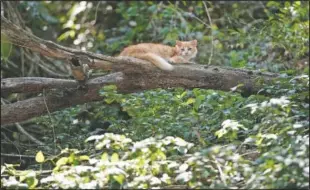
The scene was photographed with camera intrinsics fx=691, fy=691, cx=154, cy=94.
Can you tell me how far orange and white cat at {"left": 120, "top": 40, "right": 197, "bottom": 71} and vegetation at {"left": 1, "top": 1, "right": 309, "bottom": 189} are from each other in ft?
1.11

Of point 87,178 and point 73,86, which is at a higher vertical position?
point 73,86

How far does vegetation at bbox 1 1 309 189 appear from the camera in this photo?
4.14 meters

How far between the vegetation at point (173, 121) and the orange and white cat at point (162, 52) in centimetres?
34

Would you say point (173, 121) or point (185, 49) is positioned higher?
point (185, 49)

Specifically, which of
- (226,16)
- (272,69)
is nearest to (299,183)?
(272,69)

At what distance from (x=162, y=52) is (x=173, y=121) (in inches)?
67.2

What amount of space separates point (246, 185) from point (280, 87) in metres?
1.45

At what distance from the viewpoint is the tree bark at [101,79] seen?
500 centimetres

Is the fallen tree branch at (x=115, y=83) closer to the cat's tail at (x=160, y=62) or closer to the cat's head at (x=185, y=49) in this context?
the cat's tail at (x=160, y=62)

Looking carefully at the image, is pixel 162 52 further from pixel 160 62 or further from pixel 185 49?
pixel 160 62

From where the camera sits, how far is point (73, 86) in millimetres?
5473

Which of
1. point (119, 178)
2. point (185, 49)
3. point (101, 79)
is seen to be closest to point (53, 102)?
point (101, 79)

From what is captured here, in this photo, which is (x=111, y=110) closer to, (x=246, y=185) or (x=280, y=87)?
(x=280, y=87)

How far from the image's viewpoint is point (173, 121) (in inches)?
220
